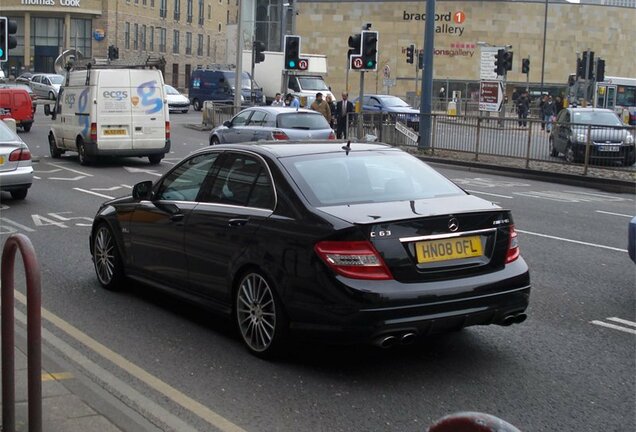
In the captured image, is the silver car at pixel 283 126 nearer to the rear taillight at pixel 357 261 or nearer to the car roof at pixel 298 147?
the car roof at pixel 298 147

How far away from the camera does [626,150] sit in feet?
68.9

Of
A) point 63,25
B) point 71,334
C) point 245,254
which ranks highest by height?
point 63,25

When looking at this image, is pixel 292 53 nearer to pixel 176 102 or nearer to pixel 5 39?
pixel 5 39

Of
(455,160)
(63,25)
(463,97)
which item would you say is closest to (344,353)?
(455,160)

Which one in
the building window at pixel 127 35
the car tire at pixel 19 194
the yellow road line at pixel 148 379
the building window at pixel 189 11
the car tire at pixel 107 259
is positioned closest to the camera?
the yellow road line at pixel 148 379

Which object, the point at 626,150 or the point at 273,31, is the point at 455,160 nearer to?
the point at 626,150

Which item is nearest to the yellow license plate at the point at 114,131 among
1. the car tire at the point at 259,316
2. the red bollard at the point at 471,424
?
the car tire at the point at 259,316

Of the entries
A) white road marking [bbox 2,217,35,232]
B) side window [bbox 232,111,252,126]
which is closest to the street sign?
side window [bbox 232,111,252,126]

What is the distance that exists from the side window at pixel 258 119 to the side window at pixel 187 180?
45.2 feet

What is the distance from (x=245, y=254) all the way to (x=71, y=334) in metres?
1.70

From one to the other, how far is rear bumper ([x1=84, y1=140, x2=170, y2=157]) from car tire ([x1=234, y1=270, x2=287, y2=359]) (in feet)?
51.0

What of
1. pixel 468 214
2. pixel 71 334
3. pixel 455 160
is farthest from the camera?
pixel 455 160

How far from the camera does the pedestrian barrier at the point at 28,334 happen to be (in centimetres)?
460

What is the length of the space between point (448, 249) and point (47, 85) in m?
52.7
